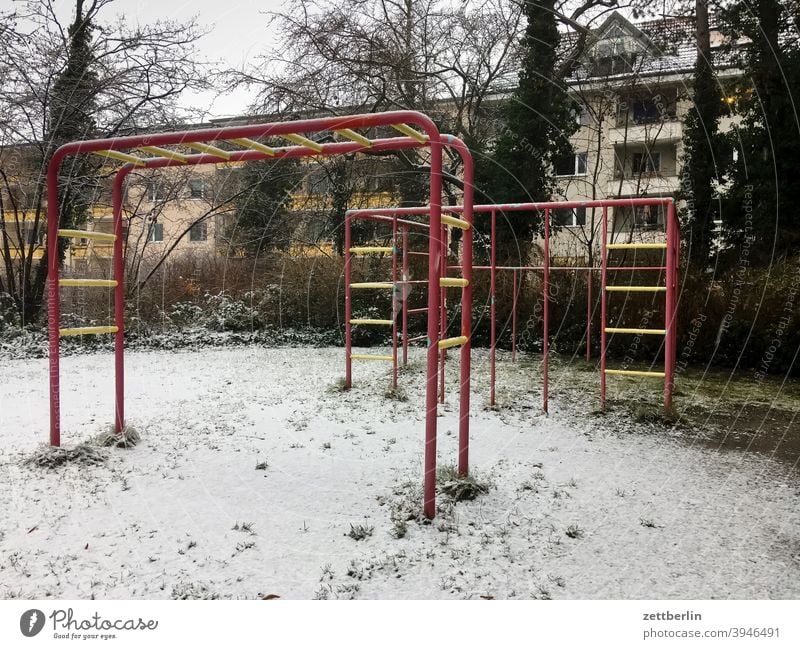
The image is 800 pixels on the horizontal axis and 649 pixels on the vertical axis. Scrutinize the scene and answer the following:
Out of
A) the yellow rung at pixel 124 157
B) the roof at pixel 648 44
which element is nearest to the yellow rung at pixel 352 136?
the yellow rung at pixel 124 157

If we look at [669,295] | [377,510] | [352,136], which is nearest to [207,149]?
[352,136]

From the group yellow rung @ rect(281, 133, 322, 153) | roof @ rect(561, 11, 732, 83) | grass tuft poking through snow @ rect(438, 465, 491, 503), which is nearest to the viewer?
yellow rung @ rect(281, 133, 322, 153)

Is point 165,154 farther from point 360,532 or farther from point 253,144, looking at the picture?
point 360,532

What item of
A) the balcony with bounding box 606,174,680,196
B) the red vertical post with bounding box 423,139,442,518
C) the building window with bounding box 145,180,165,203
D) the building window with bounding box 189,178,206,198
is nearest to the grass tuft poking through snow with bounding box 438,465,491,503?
the red vertical post with bounding box 423,139,442,518

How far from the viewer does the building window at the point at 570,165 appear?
34.4 feet

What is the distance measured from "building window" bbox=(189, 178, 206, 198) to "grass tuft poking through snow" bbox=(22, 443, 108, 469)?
765cm

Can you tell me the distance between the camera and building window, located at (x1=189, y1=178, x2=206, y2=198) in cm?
1090

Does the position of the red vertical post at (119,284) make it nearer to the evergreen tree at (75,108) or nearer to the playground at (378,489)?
the playground at (378,489)

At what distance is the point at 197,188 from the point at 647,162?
8206 millimetres

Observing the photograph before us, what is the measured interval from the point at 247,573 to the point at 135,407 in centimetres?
344

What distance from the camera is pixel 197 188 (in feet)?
37.4

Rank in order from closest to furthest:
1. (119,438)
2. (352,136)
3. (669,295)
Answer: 1. (352,136)
2. (119,438)
3. (669,295)

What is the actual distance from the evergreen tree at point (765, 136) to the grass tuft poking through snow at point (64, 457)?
772cm

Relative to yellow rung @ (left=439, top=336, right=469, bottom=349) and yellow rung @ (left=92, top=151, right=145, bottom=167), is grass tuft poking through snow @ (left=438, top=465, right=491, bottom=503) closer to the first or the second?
yellow rung @ (left=439, top=336, right=469, bottom=349)
